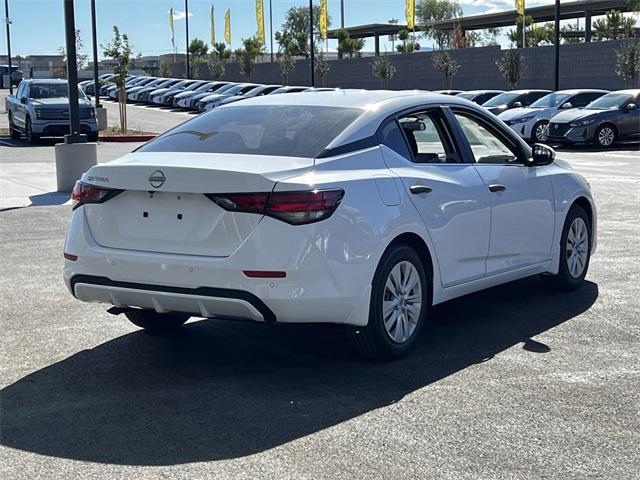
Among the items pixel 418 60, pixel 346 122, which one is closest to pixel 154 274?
pixel 346 122

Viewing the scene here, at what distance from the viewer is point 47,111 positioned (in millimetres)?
27875

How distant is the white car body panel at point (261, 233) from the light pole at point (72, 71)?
32.9 ft

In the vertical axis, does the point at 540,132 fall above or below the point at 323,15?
below

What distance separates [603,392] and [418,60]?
63.8 meters

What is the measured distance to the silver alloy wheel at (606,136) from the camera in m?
27.4

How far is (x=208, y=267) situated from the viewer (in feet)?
18.7

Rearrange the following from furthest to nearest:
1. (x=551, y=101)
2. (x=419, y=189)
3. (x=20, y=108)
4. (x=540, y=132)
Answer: (x=551, y=101) → (x=20, y=108) → (x=540, y=132) → (x=419, y=189)

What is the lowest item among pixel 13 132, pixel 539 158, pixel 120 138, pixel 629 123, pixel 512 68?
pixel 120 138

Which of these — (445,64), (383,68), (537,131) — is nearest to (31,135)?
(537,131)

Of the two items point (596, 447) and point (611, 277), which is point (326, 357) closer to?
point (596, 447)

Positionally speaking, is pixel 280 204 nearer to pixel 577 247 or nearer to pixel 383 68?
pixel 577 247

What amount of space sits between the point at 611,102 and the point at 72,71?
16728 mm

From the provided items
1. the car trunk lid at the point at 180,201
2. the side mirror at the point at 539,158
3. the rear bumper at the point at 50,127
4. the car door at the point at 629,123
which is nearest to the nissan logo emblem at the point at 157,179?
the car trunk lid at the point at 180,201

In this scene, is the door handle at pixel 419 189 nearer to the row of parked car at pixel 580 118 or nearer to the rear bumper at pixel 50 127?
the row of parked car at pixel 580 118
